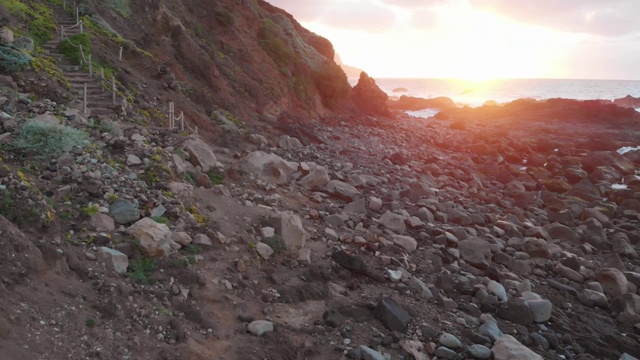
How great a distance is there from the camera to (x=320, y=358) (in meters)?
6.46

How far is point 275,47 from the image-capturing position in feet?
89.5

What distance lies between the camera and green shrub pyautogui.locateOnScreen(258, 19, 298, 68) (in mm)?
27094

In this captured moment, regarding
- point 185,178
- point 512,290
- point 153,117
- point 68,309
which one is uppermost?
point 153,117

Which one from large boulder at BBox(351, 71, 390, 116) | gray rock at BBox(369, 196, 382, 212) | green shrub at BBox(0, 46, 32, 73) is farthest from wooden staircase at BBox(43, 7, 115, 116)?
large boulder at BBox(351, 71, 390, 116)

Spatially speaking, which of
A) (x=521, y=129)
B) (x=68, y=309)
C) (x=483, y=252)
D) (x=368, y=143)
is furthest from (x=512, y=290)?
(x=521, y=129)

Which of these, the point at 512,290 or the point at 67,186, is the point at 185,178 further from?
the point at 512,290

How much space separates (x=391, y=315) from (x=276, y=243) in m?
2.75

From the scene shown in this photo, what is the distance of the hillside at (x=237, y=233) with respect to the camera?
6027 millimetres

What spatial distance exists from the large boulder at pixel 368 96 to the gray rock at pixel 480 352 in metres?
27.5

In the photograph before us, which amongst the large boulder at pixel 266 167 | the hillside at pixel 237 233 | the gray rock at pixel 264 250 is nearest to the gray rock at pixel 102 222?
the hillside at pixel 237 233

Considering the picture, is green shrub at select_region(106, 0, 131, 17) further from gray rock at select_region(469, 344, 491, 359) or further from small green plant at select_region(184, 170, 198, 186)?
gray rock at select_region(469, 344, 491, 359)

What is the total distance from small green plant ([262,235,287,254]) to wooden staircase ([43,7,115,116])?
5.98 meters

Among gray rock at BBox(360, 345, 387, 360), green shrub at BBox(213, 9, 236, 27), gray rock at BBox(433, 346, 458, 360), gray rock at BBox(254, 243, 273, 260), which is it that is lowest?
gray rock at BBox(433, 346, 458, 360)

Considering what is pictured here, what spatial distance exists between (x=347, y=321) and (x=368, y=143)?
1732 cm
